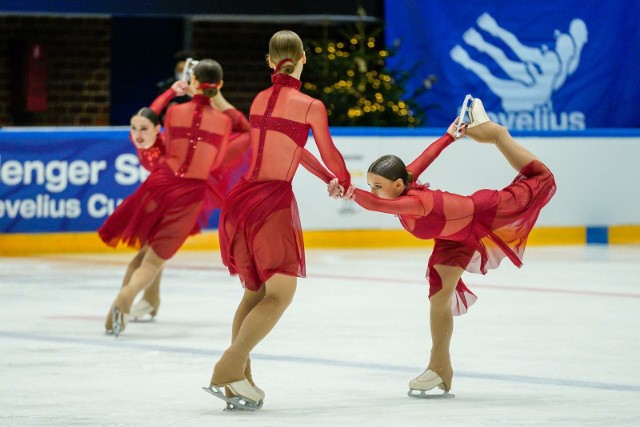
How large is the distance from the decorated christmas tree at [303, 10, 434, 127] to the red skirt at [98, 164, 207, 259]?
20.1 feet

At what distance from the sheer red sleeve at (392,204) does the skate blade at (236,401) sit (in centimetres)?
87

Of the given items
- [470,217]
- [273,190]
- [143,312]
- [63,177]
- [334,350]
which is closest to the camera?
[273,190]

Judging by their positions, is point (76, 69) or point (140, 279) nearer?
point (140, 279)

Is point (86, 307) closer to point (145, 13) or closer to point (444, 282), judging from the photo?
point (444, 282)

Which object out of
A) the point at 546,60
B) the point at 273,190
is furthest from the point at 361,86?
the point at 273,190

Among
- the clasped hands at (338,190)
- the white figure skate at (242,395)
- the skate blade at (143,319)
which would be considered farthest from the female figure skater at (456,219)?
the skate blade at (143,319)

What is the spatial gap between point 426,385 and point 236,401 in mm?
830

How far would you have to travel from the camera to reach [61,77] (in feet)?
52.3

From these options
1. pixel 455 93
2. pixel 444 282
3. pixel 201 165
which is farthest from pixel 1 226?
pixel 444 282

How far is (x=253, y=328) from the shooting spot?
528 cm

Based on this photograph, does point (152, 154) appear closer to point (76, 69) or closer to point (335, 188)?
point (335, 188)

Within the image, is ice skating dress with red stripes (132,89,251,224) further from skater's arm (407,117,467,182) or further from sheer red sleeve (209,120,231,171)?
skater's arm (407,117,467,182)

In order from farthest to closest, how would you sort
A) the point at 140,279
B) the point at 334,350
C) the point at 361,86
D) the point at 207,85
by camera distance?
the point at 361,86
the point at 207,85
the point at 140,279
the point at 334,350

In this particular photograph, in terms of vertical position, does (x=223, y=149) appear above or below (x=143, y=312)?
above
